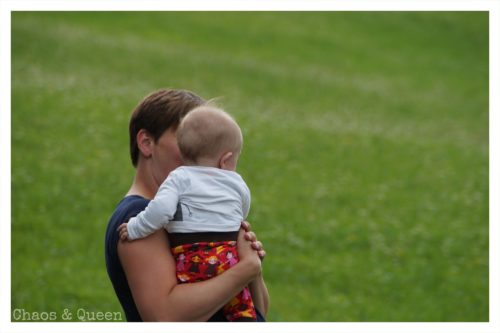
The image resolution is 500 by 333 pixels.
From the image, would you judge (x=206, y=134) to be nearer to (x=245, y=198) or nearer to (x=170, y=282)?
(x=245, y=198)

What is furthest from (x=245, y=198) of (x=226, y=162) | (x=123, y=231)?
(x=123, y=231)

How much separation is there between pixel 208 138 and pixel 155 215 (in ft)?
1.36

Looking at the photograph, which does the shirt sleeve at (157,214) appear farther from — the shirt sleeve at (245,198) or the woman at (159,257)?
the shirt sleeve at (245,198)

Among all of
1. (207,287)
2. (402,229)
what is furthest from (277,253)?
(207,287)

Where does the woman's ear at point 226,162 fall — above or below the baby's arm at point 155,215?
above

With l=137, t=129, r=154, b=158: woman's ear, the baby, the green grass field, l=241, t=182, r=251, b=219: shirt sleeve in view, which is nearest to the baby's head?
the baby

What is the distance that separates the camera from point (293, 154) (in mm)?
18578

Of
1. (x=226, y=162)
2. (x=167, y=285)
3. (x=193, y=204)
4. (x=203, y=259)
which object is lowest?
(x=167, y=285)

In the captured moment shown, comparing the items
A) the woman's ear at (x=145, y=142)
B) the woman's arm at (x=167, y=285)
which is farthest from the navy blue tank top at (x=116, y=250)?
the woman's ear at (x=145, y=142)

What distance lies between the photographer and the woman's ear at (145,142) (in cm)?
341

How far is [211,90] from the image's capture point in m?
24.6

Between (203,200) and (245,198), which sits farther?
(245,198)

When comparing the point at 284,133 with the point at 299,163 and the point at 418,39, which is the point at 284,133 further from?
the point at 418,39

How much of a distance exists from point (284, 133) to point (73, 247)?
9821mm
